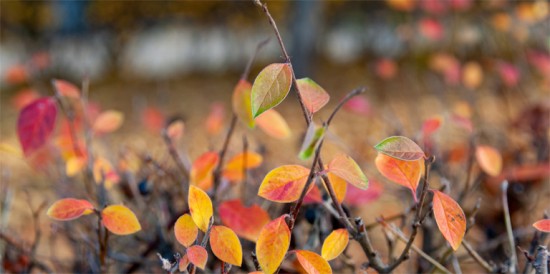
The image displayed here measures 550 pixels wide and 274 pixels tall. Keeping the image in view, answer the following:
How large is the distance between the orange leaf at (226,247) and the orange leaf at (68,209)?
0.27 meters

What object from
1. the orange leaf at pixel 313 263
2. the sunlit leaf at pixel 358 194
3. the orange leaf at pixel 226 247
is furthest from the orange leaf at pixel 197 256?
the sunlit leaf at pixel 358 194

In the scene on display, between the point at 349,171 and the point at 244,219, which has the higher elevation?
the point at 349,171

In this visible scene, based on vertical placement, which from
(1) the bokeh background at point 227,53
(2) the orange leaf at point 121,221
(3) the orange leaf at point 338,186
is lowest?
(1) the bokeh background at point 227,53

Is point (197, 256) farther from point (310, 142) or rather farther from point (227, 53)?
point (227, 53)

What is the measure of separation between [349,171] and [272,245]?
17 centimetres

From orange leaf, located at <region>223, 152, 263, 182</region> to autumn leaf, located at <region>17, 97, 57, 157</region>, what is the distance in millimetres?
427

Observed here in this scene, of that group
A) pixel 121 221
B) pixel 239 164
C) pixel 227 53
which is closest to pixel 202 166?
pixel 239 164

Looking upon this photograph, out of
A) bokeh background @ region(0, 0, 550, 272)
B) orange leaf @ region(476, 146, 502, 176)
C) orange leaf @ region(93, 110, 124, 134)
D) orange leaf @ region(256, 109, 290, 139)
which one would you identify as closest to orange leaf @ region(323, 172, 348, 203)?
orange leaf @ region(256, 109, 290, 139)

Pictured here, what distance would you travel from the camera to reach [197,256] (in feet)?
3.58

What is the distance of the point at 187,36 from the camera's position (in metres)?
5.79

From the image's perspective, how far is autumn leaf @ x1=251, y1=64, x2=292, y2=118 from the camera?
3.49 feet

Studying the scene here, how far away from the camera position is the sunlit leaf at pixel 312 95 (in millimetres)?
1155

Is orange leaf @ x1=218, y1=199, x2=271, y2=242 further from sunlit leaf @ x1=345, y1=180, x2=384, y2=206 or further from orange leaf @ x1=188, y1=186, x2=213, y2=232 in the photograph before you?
sunlit leaf @ x1=345, y1=180, x2=384, y2=206

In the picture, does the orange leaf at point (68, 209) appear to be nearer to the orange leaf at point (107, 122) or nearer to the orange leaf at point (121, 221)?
the orange leaf at point (121, 221)
